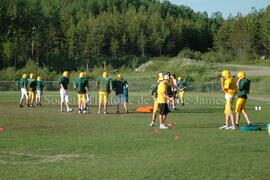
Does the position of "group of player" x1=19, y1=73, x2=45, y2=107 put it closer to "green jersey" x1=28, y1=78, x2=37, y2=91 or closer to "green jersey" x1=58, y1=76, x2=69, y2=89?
"green jersey" x1=28, y1=78, x2=37, y2=91

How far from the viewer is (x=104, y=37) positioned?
116750 millimetres

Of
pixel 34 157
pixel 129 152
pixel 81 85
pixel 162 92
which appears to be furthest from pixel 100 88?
pixel 34 157

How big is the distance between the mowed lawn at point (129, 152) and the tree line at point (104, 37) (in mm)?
67027

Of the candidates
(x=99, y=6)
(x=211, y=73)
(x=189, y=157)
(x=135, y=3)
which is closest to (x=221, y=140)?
(x=189, y=157)

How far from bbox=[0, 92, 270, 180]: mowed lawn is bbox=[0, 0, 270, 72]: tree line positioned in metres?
67.0

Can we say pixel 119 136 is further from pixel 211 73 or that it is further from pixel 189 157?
pixel 211 73

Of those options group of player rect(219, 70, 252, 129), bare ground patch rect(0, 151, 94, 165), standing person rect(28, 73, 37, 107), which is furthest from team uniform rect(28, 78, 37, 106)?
bare ground patch rect(0, 151, 94, 165)

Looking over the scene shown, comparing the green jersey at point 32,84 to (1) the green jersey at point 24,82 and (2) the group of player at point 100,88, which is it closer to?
(1) the green jersey at point 24,82

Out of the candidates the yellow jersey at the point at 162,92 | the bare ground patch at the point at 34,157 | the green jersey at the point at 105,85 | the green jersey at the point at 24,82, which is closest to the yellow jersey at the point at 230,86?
the yellow jersey at the point at 162,92

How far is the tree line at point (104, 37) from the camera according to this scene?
8325 centimetres

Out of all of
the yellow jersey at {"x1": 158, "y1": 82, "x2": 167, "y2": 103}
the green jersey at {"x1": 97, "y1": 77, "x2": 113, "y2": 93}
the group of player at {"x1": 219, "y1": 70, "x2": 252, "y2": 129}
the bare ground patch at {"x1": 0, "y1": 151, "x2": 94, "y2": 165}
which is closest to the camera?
the bare ground patch at {"x1": 0, "y1": 151, "x2": 94, "y2": 165}

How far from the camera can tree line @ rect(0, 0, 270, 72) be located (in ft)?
273

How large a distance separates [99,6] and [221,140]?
170944mm

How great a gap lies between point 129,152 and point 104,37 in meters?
106
